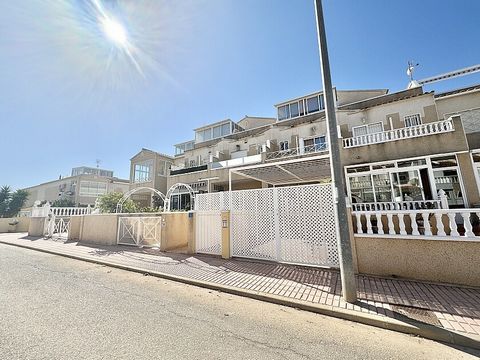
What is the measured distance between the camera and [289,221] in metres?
6.75

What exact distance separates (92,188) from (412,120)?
48346mm

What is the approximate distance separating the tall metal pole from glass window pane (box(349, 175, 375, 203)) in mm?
8528

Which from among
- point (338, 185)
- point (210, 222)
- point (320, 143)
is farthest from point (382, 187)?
point (210, 222)

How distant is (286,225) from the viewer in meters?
6.81

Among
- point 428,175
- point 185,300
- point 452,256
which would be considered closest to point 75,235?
point 185,300

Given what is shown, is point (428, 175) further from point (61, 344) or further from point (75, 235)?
point (75, 235)

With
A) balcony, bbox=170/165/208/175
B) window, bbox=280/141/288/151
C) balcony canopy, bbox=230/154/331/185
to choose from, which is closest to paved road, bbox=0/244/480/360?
balcony canopy, bbox=230/154/331/185

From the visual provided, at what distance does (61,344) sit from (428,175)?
45.6 feet

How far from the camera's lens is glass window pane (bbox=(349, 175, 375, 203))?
11.4m

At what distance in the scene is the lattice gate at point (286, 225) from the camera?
623 centimetres

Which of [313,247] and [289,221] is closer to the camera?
[313,247]

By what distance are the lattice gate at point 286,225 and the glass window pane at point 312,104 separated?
1509 centimetres

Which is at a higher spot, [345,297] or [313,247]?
[313,247]

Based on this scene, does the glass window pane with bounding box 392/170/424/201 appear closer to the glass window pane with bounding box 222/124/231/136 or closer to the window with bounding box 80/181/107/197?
the glass window pane with bounding box 222/124/231/136
